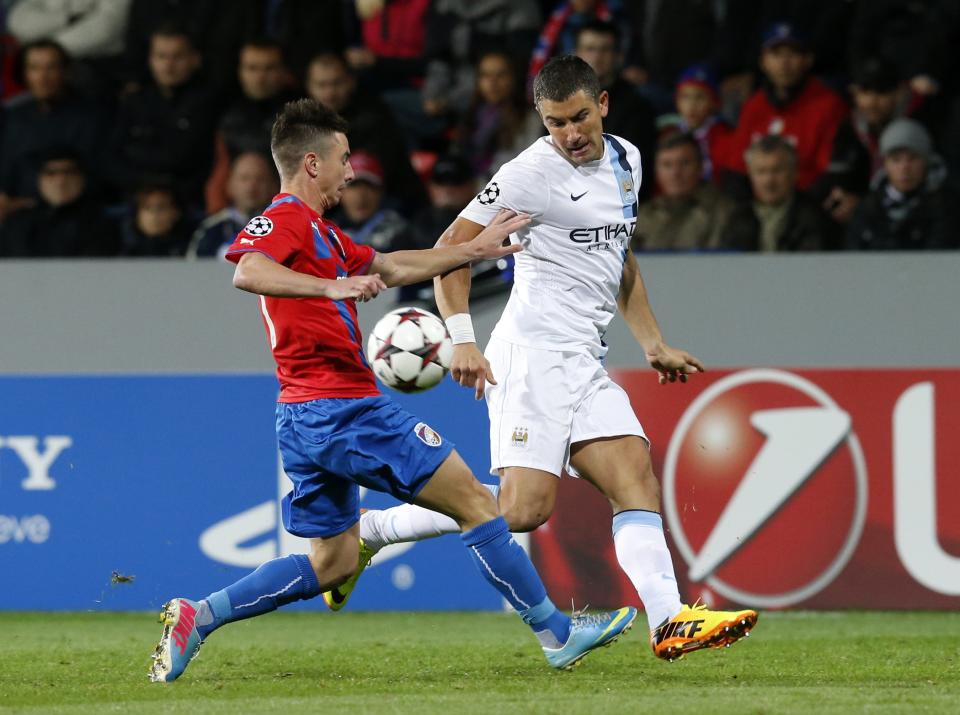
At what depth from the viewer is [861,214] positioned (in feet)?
31.2

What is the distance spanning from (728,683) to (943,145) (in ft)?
18.9

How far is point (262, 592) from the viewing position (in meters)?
5.62

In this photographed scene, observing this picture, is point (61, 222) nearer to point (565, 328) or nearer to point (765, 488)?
point (765, 488)

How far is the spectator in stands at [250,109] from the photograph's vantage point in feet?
34.4

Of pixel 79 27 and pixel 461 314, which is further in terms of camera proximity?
pixel 79 27

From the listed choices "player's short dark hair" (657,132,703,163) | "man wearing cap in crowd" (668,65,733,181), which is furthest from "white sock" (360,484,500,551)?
"man wearing cap in crowd" (668,65,733,181)

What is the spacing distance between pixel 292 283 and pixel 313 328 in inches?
15.1

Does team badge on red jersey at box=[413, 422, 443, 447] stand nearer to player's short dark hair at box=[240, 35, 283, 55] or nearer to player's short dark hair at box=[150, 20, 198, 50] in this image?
player's short dark hair at box=[240, 35, 283, 55]

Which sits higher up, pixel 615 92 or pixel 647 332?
pixel 647 332

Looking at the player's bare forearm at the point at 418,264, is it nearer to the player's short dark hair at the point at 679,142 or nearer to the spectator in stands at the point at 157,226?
the player's short dark hair at the point at 679,142

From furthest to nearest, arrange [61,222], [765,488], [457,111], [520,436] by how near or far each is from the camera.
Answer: [457,111] < [61,222] < [765,488] < [520,436]

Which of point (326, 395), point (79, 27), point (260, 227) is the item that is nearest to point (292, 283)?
point (260, 227)

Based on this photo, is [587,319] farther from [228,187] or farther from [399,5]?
[399,5]

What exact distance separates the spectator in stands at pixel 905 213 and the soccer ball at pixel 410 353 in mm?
4360
